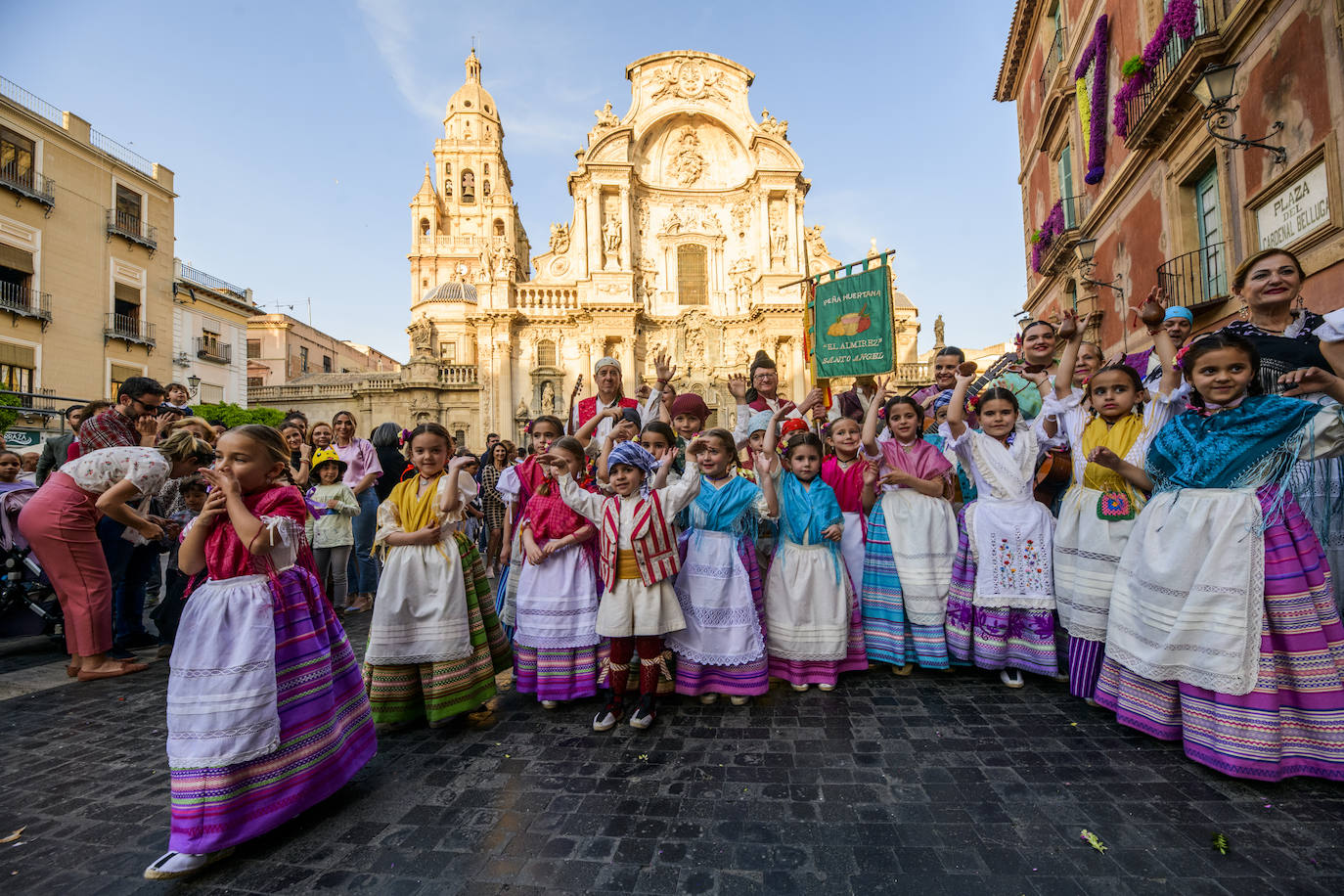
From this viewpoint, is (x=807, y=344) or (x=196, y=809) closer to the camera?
(x=196, y=809)

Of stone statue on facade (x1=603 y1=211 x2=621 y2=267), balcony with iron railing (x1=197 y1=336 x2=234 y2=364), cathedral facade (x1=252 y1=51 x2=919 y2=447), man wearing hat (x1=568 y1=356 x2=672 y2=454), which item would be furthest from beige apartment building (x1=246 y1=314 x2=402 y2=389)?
man wearing hat (x1=568 y1=356 x2=672 y2=454)

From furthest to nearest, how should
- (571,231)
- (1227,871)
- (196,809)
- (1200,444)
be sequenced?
(571,231), (1200,444), (196,809), (1227,871)

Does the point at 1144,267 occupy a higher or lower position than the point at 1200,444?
higher

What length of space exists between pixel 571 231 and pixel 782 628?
26.7m

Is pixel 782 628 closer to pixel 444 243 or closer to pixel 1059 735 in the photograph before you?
pixel 1059 735

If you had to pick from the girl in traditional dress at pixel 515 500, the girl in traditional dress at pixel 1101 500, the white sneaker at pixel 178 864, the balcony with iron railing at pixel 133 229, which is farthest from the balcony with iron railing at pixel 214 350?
the girl in traditional dress at pixel 1101 500

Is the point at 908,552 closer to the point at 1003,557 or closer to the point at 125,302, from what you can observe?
the point at 1003,557

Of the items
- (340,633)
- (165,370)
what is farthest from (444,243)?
(340,633)

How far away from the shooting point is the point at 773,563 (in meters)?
4.09

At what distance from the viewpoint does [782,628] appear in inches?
156

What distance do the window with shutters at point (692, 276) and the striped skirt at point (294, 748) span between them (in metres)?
26.4

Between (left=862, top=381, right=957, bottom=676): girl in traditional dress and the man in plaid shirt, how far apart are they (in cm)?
597

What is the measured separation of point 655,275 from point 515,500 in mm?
24809

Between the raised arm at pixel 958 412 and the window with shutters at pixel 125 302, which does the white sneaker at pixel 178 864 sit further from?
the window with shutters at pixel 125 302
